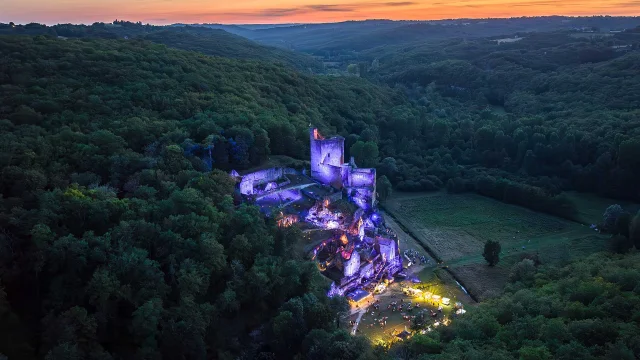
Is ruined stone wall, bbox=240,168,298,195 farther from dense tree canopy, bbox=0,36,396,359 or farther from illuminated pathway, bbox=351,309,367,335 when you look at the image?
illuminated pathway, bbox=351,309,367,335

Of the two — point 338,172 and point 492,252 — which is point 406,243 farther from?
point 338,172

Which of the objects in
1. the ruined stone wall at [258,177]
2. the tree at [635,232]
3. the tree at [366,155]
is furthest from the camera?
the tree at [366,155]

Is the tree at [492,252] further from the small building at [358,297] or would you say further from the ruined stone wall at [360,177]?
the ruined stone wall at [360,177]

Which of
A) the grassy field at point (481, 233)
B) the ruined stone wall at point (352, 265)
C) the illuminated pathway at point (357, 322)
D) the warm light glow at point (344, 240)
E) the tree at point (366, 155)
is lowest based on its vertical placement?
the illuminated pathway at point (357, 322)

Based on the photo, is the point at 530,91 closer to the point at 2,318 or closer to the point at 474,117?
the point at 474,117

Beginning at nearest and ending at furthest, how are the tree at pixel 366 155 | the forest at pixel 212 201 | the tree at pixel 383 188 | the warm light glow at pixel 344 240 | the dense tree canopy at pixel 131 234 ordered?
1. the dense tree canopy at pixel 131 234
2. the forest at pixel 212 201
3. the warm light glow at pixel 344 240
4. the tree at pixel 383 188
5. the tree at pixel 366 155

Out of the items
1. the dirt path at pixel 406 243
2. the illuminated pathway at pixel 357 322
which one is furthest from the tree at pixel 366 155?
the illuminated pathway at pixel 357 322

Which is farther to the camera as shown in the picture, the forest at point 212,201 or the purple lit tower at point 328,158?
the purple lit tower at point 328,158

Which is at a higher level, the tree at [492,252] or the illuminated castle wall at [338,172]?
the illuminated castle wall at [338,172]
